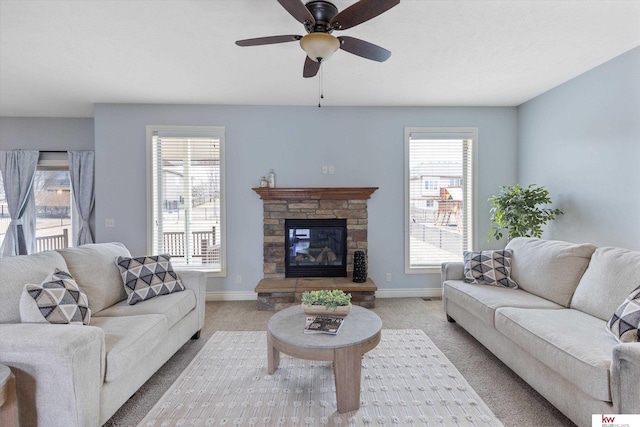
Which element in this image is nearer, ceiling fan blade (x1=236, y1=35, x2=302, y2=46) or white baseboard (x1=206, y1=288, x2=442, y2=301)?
ceiling fan blade (x1=236, y1=35, x2=302, y2=46)

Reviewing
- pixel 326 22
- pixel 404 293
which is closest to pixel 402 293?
pixel 404 293

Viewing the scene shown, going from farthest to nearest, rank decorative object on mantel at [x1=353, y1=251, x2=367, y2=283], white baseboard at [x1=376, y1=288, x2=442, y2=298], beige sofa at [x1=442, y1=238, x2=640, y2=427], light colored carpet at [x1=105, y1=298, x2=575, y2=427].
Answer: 1. white baseboard at [x1=376, y1=288, x2=442, y2=298]
2. decorative object on mantel at [x1=353, y1=251, x2=367, y2=283]
3. light colored carpet at [x1=105, y1=298, x2=575, y2=427]
4. beige sofa at [x1=442, y1=238, x2=640, y2=427]

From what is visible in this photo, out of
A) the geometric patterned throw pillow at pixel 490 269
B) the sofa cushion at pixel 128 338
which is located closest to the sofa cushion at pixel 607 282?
the geometric patterned throw pillow at pixel 490 269

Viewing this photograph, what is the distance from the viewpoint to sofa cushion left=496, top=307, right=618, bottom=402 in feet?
5.00

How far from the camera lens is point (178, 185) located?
4070mm

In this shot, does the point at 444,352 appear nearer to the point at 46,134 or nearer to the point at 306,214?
the point at 306,214

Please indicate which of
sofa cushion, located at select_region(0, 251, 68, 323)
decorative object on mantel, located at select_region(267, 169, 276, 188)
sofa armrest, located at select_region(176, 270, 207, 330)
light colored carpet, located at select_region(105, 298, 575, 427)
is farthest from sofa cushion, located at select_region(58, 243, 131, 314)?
decorative object on mantel, located at select_region(267, 169, 276, 188)

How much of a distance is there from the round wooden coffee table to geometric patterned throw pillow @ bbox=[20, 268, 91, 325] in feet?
3.91

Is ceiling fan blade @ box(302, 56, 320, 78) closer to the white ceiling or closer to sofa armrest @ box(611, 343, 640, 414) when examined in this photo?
the white ceiling

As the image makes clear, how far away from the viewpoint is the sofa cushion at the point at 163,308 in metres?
2.28

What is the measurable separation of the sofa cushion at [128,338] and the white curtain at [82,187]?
296cm

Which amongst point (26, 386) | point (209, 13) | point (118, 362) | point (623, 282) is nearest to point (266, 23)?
point (209, 13)

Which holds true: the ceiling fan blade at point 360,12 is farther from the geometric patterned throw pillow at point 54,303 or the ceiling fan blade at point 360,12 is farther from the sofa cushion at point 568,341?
the geometric patterned throw pillow at point 54,303

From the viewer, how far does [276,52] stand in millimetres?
2652
